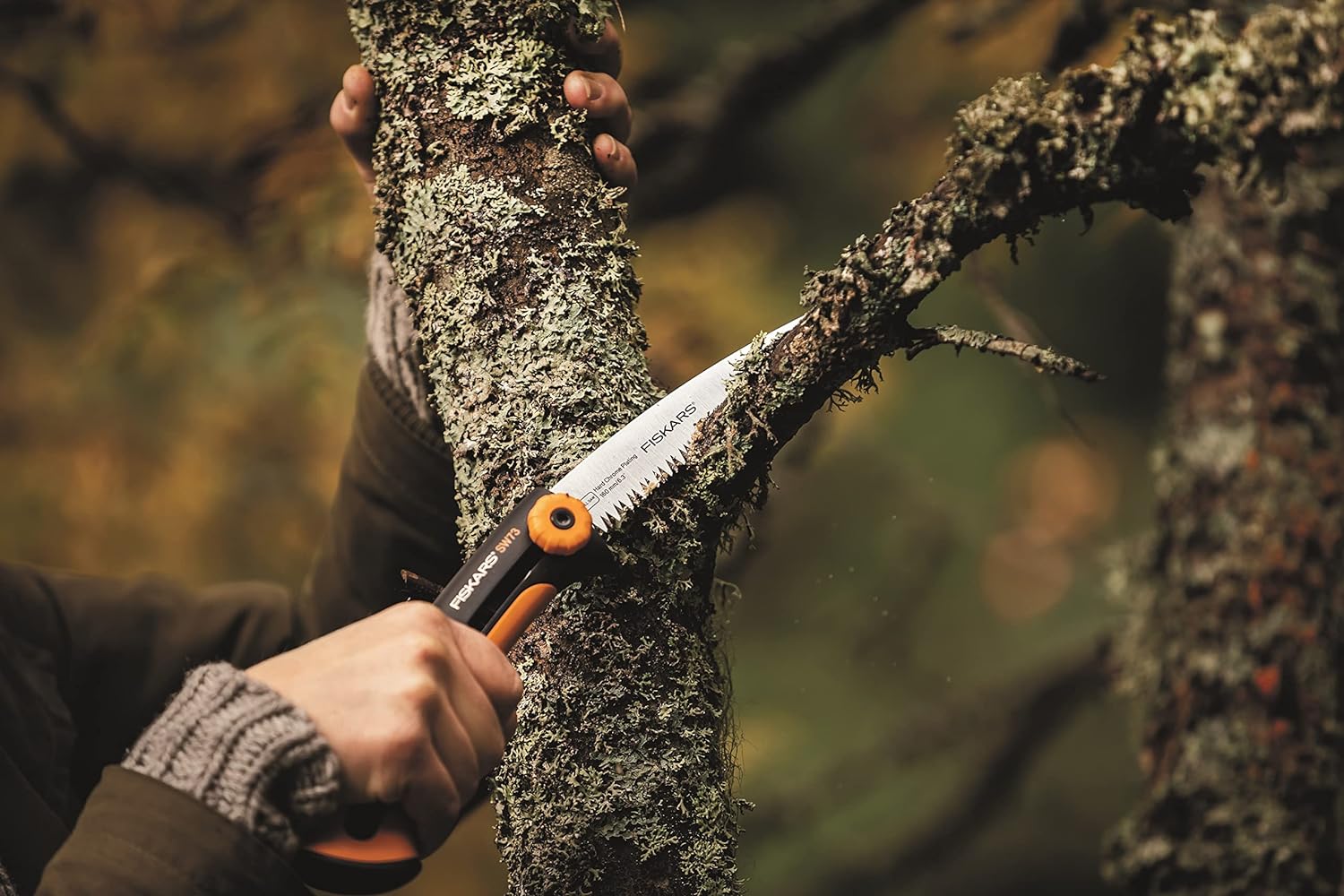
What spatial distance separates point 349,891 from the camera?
585mm

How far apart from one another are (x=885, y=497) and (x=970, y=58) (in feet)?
2.66

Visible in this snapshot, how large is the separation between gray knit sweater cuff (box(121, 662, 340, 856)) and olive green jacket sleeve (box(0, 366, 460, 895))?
426 mm

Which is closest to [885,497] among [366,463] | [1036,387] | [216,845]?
[1036,387]

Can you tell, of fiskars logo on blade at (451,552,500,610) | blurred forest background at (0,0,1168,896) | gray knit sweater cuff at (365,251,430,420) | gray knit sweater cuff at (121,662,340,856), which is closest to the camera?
gray knit sweater cuff at (121,662,340,856)

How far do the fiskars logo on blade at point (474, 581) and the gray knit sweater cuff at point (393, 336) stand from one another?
407mm

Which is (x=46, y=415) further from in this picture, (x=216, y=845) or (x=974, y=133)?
(x=974, y=133)

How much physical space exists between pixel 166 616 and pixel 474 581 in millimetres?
814

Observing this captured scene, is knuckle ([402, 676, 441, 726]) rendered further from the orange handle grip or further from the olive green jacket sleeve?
the olive green jacket sleeve

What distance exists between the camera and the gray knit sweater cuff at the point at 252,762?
55 cm

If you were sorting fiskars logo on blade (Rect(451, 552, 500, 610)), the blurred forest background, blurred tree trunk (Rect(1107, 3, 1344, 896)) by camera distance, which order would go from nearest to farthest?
fiskars logo on blade (Rect(451, 552, 500, 610)) → blurred tree trunk (Rect(1107, 3, 1344, 896)) → the blurred forest background

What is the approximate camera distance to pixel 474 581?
2.16ft

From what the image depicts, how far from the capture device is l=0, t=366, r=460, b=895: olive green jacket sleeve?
111 centimetres

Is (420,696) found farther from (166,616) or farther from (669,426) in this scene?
(166,616)

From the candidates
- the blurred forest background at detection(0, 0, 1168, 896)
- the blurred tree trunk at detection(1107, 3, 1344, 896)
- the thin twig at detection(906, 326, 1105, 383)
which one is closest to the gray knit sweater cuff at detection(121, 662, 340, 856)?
the thin twig at detection(906, 326, 1105, 383)
